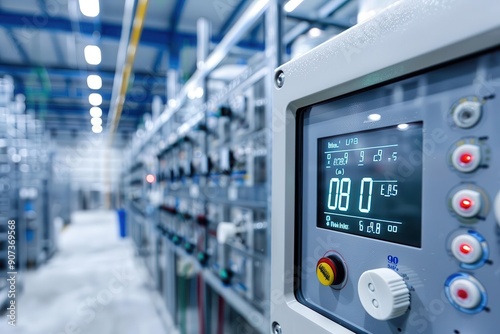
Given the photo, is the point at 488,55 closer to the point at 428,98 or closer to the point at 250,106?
the point at 428,98

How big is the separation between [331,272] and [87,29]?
3.88 meters

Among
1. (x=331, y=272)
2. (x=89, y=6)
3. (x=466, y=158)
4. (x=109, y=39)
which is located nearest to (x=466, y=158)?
(x=466, y=158)

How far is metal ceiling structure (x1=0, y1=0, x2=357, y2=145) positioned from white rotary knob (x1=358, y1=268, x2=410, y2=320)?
39.6 inches

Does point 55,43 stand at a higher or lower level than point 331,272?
higher

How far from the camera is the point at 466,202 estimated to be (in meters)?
0.31

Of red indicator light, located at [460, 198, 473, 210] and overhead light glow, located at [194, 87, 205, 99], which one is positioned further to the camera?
overhead light glow, located at [194, 87, 205, 99]

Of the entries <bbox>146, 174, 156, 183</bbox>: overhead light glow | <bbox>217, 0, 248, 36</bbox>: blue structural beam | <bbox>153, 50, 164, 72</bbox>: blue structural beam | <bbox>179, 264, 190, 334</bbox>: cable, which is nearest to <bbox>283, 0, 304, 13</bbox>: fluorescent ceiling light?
<bbox>179, 264, 190, 334</bbox>: cable

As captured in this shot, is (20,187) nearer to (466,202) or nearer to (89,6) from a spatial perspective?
(89,6)

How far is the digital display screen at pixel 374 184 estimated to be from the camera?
362mm

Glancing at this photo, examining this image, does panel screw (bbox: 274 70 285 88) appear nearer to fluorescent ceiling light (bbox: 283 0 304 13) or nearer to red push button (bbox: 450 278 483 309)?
red push button (bbox: 450 278 483 309)

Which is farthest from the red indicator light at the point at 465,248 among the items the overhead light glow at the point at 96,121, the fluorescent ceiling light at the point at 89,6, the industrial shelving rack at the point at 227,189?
the overhead light glow at the point at 96,121

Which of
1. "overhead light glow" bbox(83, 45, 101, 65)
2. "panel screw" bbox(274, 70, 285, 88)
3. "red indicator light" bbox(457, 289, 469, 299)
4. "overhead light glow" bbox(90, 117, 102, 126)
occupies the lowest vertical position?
"red indicator light" bbox(457, 289, 469, 299)

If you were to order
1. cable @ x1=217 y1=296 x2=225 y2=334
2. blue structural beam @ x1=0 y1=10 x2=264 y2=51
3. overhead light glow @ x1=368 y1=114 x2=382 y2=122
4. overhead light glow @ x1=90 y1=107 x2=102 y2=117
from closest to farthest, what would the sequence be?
overhead light glow @ x1=368 y1=114 x2=382 y2=122, cable @ x1=217 y1=296 x2=225 y2=334, blue structural beam @ x1=0 y1=10 x2=264 y2=51, overhead light glow @ x1=90 y1=107 x2=102 y2=117

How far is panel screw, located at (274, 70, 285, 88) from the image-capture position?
0.52 metres
